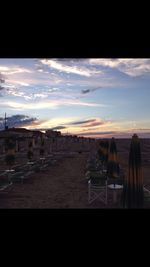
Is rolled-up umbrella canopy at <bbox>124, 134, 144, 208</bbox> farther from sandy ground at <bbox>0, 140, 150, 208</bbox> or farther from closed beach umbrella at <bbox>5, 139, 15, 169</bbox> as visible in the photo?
closed beach umbrella at <bbox>5, 139, 15, 169</bbox>

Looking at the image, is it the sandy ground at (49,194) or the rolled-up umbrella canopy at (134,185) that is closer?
the rolled-up umbrella canopy at (134,185)

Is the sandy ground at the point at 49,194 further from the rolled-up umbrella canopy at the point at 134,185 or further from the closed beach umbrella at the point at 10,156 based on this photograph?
the rolled-up umbrella canopy at the point at 134,185

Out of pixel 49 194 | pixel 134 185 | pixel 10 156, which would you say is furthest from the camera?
pixel 10 156

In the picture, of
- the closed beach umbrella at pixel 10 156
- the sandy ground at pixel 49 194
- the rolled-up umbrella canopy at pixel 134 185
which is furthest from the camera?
the closed beach umbrella at pixel 10 156

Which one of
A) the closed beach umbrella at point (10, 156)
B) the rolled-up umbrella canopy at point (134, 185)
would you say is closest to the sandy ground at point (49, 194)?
the closed beach umbrella at point (10, 156)

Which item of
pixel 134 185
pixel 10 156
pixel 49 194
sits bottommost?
pixel 49 194

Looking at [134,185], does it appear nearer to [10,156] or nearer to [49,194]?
[49,194]

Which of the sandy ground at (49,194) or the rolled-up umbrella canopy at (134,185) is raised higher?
the rolled-up umbrella canopy at (134,185)

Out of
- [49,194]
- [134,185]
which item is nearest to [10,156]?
[49,194]
